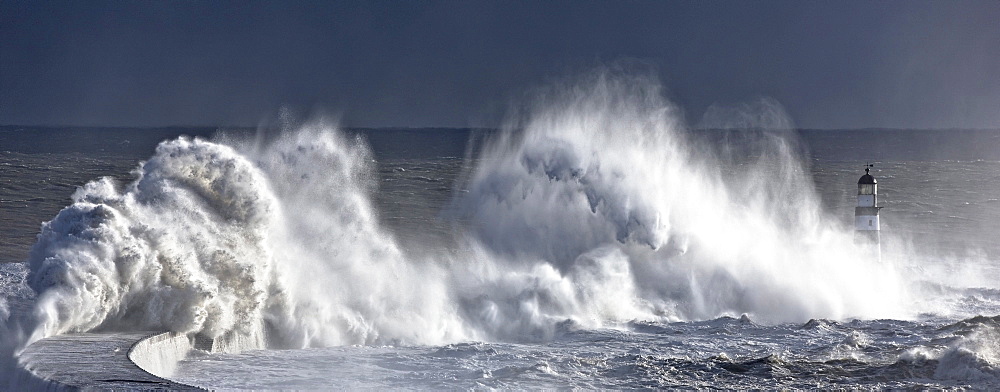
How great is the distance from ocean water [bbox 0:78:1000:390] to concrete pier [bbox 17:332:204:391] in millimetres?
584

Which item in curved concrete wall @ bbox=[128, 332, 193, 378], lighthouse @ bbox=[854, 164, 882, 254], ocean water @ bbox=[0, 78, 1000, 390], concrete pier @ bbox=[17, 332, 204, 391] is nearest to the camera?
concrete pier @ bbox=[17, 332, 204, 391]

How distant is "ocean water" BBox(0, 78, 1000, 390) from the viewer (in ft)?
67.8

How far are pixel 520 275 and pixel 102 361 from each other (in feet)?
48.5

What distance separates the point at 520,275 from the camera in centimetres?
3075

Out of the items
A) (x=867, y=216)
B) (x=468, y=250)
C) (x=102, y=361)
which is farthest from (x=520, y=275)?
(x=102, y=361)

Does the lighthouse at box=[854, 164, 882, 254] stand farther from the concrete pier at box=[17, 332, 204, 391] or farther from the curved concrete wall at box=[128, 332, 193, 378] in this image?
the concrete pier at box=[17, 332, 204, 391]

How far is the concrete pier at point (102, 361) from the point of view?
51.6 feet

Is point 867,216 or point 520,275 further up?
point 867,216

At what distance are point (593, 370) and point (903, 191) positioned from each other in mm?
48024

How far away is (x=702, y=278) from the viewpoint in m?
32.4

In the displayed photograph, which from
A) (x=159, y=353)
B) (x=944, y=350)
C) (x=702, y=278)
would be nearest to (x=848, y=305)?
→ (x=702, y=278)

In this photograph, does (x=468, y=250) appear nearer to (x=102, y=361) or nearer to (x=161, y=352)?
(x=161, y=352)

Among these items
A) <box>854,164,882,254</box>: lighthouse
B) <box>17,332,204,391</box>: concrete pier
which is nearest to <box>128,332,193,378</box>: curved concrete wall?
<box>17,332,204,391</box>: concrete pier

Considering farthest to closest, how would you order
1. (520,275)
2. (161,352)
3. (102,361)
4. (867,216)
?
1. (867,216)
2. (520,275)
3. (161,352)
4. (102,361)
